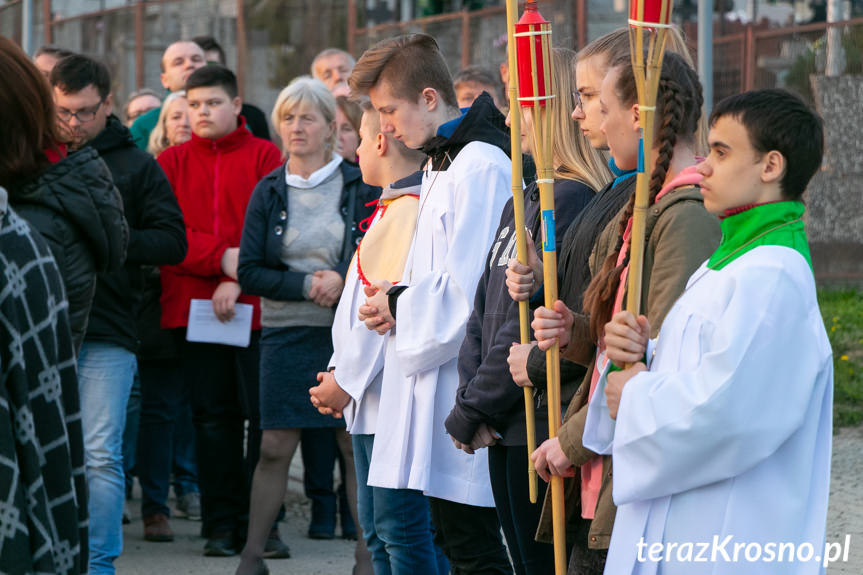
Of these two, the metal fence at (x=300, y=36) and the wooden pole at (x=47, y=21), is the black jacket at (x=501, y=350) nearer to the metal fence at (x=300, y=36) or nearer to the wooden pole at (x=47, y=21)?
the metal fence at (x=300, y=36)

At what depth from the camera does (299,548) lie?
243 inches

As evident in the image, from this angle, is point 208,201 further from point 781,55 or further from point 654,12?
point 781,55

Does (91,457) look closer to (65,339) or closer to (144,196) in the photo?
(144,196)

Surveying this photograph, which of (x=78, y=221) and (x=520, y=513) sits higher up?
(x=78, y=221)

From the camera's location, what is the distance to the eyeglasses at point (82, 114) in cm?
546

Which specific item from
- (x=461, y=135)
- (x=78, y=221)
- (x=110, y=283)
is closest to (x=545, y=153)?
(x=461, y=135)

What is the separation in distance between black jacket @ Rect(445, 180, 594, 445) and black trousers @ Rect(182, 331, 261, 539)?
254 cm

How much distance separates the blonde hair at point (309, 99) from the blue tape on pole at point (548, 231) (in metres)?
2.97

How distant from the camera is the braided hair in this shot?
9.62ft

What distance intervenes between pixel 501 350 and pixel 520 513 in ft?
Result: 1.48

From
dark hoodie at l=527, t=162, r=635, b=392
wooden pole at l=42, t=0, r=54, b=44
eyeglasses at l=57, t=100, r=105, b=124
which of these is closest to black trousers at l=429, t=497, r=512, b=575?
dark hoodie at l=527, t=162, r=635, b=392

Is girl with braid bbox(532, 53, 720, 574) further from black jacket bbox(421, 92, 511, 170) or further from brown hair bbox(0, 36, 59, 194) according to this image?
brown hair bbox(0, 36, 59, 194)

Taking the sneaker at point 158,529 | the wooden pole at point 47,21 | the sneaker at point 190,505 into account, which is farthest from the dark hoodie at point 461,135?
the wooden pole at point 47,21

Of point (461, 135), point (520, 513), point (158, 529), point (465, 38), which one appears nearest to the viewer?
point (520, 513)
